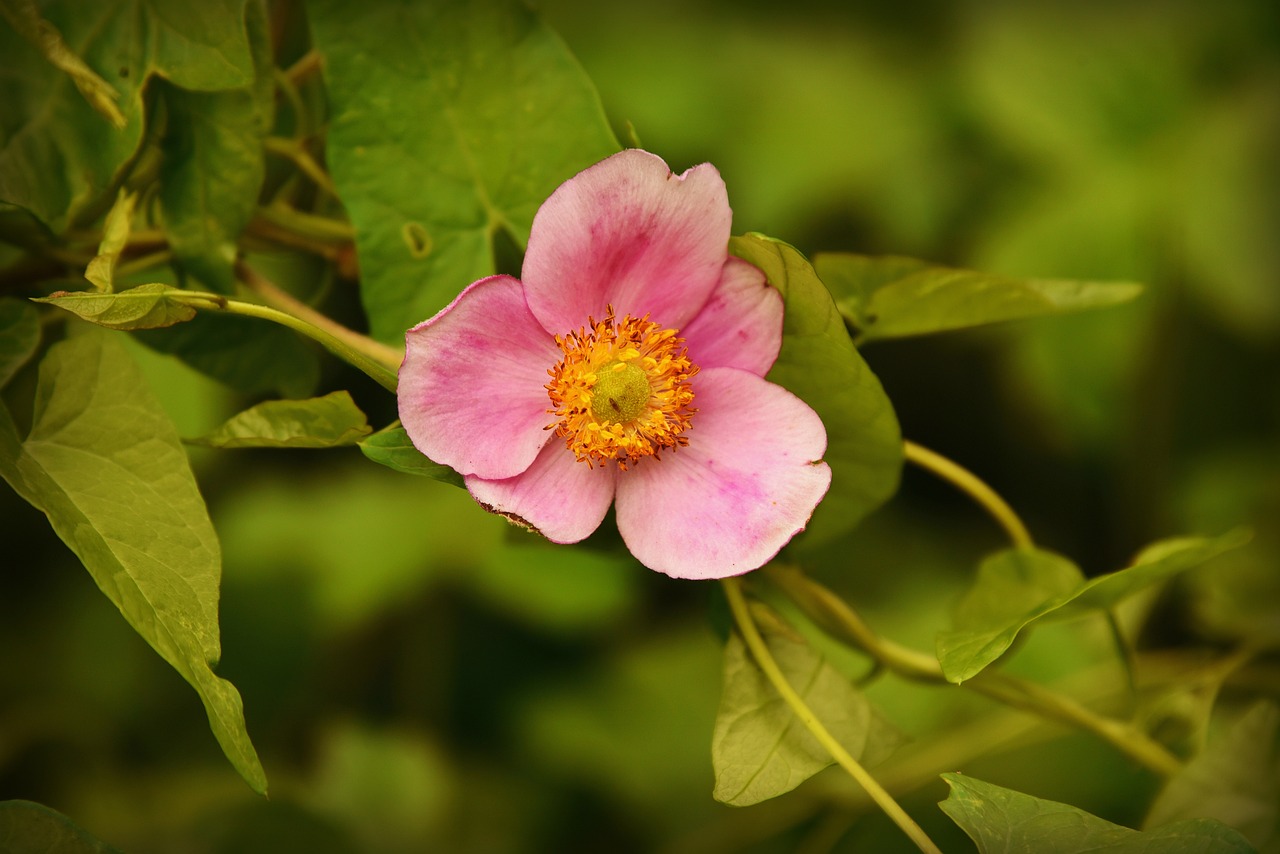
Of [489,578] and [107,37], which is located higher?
[107,37]

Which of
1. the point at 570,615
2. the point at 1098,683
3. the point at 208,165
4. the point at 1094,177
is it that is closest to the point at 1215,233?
the point at 1094,177

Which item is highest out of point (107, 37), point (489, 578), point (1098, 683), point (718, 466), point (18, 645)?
point (107, 37)

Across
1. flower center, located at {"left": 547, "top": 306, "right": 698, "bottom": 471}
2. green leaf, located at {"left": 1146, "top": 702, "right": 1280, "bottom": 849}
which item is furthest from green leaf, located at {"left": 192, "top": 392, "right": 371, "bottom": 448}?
green leaf, located at {"left": 1146, "top": 702, "right": 1280, "bottom": 849}

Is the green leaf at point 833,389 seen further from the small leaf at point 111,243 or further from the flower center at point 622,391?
the small leaf at point 111,243

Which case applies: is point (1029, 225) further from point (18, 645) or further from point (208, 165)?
point (18, 645)

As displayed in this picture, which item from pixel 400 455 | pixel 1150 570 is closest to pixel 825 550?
pixel 1150 570

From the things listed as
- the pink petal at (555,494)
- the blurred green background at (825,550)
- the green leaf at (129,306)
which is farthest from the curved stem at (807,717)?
the blurred green background at (825,550)

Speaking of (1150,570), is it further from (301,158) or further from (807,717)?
(301,158)
